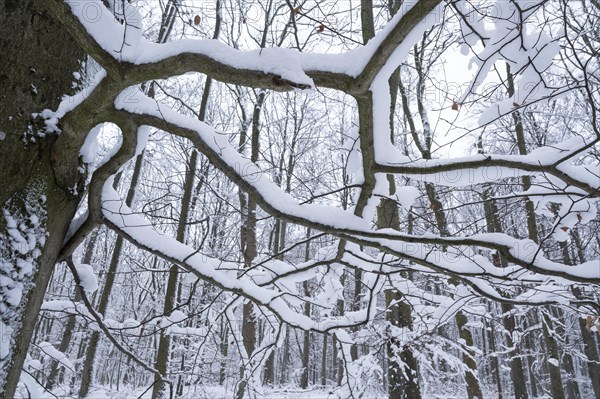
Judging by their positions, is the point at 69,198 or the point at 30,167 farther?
the point at 69,198

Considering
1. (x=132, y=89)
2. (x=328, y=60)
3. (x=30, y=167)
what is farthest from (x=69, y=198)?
(x=328, y=60)

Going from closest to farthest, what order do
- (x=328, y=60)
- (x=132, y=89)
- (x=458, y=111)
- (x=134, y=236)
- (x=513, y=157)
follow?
(x=328, y=60), (x=513, y=157), (x=132, y=89), (x=458, y=111), (x=134, y=236)

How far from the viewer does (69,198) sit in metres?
1.39

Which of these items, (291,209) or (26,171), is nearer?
(26,171)

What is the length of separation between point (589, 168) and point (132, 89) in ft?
5.79

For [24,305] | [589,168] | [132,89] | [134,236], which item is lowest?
[24,305]

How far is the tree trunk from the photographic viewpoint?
1137 mm

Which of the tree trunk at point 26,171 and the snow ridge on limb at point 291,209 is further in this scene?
the snow ridge on limb at point 291,209

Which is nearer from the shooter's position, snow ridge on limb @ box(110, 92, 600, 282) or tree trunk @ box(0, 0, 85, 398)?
tree trunk @ box(0, 0, 85, 398)

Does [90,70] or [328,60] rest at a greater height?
[90,70]

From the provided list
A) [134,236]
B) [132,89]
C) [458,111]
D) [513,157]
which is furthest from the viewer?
[134,236]

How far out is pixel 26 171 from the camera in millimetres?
1223

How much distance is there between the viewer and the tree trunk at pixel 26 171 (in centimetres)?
114

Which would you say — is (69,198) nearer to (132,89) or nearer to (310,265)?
(132,89)
